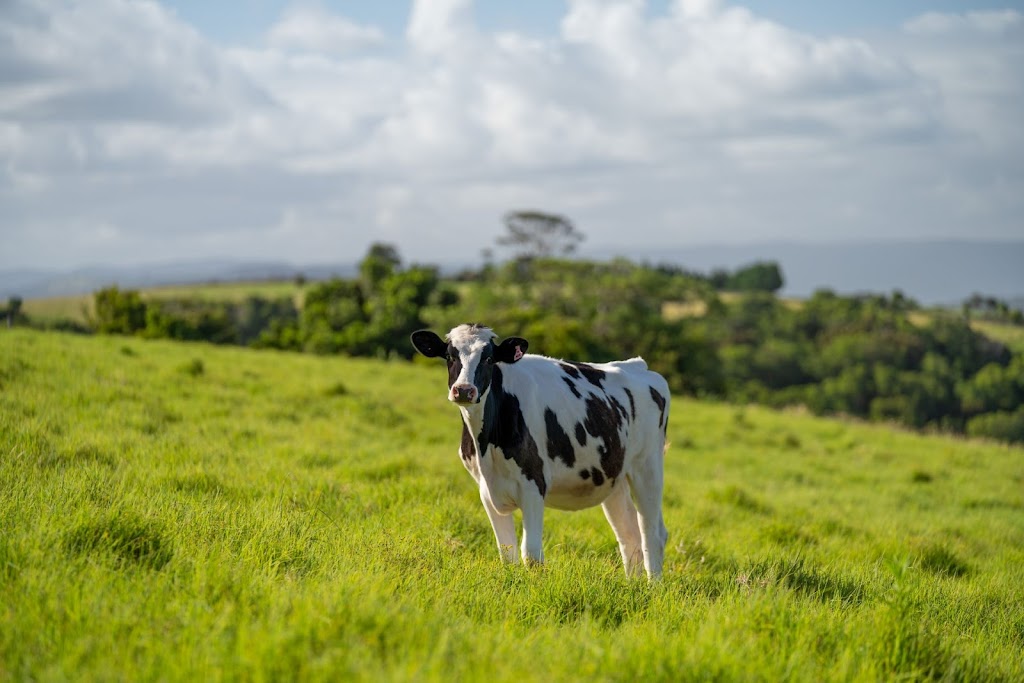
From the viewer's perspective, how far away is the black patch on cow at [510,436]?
6.60 metres

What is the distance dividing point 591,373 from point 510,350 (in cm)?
135

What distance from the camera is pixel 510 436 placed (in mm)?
6633

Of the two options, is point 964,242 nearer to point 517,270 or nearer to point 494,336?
point 517,270

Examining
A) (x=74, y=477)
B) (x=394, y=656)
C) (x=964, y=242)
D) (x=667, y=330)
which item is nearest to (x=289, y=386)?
(x=74, y=477)

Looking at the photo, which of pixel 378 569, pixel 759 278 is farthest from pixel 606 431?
pixel 759 278

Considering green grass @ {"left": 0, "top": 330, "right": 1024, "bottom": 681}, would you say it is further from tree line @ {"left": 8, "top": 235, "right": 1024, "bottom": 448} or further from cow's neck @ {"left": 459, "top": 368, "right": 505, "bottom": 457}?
tree line @ {"left": 8, "top": 235, "right": 1024, "bottom": 448}

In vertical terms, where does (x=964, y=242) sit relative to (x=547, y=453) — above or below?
above

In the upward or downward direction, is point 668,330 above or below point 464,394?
below

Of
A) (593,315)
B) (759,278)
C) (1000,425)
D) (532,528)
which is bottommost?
(1000,425)

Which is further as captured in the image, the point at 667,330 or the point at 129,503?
the point at 667,330

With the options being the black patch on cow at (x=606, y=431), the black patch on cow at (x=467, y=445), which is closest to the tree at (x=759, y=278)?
the black patch on cow at (x=606, y=431)

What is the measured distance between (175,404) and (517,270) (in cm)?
6404

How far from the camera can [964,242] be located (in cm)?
19512

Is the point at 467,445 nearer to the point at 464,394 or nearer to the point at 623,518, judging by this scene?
the point at 464,394
